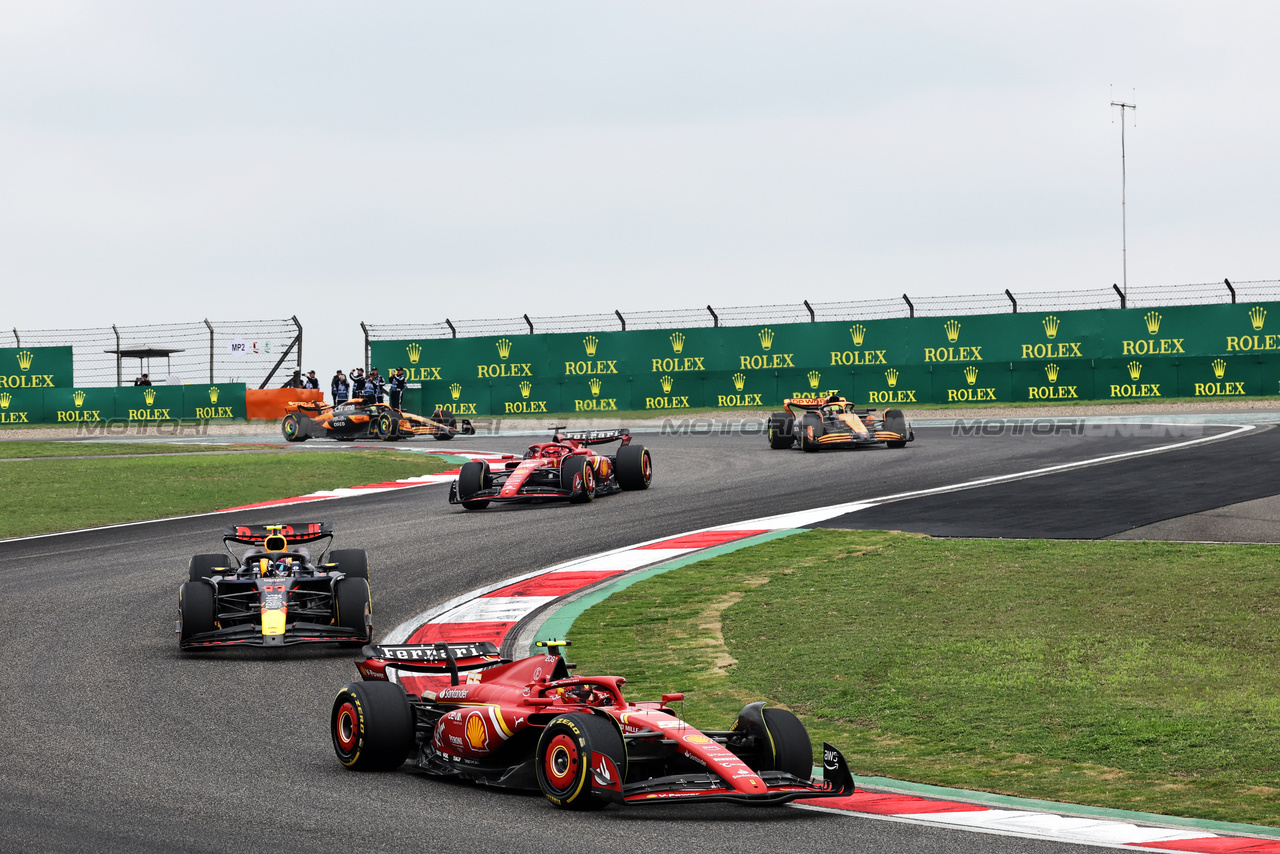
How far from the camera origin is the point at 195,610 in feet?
37.0

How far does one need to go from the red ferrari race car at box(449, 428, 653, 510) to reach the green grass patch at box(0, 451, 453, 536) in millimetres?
2509

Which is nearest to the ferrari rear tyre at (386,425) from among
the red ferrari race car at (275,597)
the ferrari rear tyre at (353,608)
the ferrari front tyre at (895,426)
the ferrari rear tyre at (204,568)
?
the ferrari front tyre at (895,426)

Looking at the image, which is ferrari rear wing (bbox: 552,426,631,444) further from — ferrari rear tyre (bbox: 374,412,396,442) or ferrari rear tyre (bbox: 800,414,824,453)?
ferrari rear tyre (bbox: 374,412,396,442)

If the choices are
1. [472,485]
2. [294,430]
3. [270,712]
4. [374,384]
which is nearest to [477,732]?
[270,712]

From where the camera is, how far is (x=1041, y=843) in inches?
240

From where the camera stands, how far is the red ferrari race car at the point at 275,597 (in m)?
11.2

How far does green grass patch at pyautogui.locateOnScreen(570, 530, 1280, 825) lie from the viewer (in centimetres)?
771

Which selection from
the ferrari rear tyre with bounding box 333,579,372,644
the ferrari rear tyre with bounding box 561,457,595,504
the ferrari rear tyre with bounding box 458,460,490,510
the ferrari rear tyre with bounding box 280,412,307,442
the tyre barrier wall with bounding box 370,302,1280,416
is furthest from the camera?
the tyre barrier wall with bounding box 370,302,1280,416

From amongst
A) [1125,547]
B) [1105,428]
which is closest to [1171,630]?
[1125,547]

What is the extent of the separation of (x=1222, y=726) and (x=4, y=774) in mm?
6828

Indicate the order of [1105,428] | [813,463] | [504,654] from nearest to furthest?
[504,654] < [813,463] < [1105,428]

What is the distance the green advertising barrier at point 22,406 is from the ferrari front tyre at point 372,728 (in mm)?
40639

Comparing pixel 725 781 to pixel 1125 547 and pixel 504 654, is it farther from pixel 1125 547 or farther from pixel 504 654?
pixel 1125 547

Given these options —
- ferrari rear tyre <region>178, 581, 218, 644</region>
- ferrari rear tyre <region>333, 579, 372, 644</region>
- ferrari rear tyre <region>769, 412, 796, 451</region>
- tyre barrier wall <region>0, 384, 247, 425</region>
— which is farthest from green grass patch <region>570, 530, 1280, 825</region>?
tyre barrier wall <region>0, 384, 247, 425</region>
